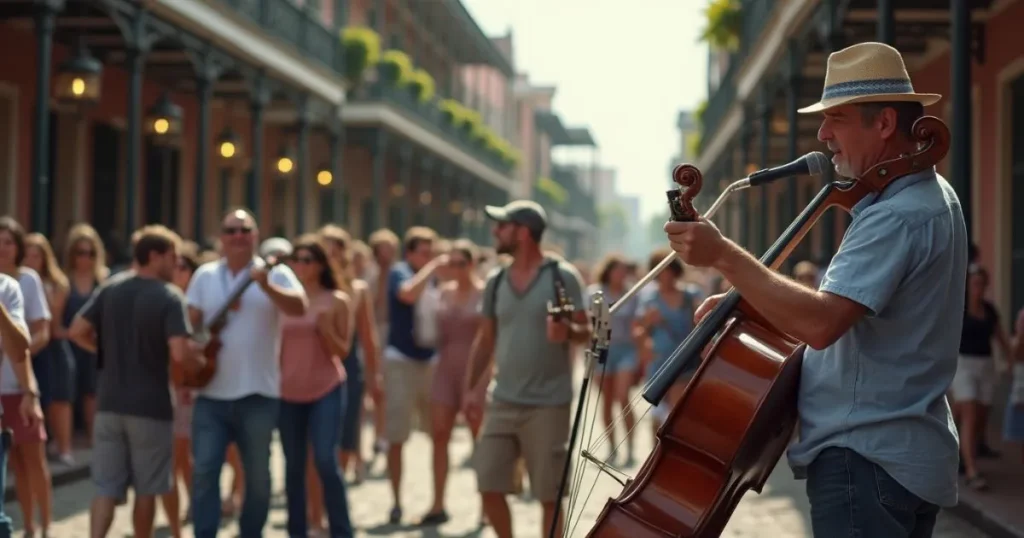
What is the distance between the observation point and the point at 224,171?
88.5ft

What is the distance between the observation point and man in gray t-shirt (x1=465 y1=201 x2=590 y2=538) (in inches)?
290

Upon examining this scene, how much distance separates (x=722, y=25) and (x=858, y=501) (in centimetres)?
2303

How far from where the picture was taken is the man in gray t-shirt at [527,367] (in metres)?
7.37

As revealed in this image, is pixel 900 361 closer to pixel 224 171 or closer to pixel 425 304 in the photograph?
pixel 425 304

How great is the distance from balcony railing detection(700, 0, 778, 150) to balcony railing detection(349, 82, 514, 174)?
618cm

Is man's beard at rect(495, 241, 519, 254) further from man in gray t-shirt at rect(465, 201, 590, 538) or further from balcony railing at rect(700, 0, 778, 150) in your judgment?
balcony railing at rect(700, 0, 778, 150)

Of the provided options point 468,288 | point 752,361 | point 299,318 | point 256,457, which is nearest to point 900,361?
point 752,361

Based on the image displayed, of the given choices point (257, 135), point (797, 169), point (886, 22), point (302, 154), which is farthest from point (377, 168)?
point (797, 169)

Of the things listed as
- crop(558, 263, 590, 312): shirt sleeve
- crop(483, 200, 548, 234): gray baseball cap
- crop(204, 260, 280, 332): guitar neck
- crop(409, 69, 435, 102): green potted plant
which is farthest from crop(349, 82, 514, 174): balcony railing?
crop(558, 263, 590, 312): shirt sleeve

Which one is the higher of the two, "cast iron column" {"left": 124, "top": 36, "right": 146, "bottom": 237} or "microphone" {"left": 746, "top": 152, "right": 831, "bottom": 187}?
"cast iron column" {"left": 124, "top": 36, "right": 146, "bottom": 237}

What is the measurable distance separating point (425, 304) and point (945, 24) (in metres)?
8.28

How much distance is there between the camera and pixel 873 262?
3.38 meters

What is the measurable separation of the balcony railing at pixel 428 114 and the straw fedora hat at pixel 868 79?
27970mm

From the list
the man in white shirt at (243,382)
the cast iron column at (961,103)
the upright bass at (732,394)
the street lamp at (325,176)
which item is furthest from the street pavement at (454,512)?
the street lamp at (325,176)
